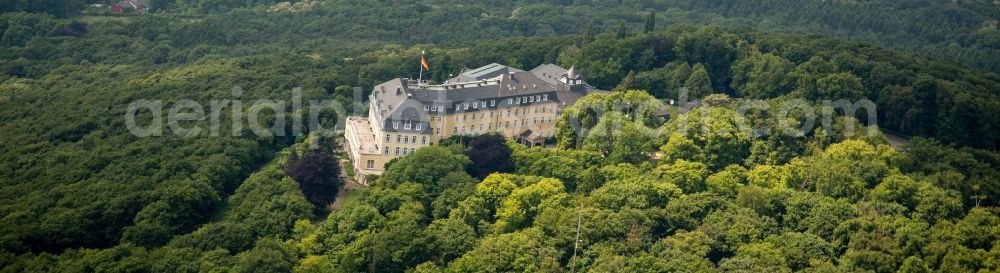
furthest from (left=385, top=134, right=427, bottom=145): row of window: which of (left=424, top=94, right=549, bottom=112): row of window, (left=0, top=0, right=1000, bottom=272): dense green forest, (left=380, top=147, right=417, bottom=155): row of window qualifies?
(left=0, top=0, right=1000, bottom=272): dense green forest

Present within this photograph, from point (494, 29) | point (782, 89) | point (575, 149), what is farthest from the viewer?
point (494, 29)

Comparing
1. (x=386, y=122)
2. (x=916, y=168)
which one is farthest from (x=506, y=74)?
(x=916, y=168)

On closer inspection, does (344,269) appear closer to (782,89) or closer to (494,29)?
(782,89)

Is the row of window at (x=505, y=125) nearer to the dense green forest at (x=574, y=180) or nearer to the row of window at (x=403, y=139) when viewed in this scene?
the dense green forest at (x=574, y=180)

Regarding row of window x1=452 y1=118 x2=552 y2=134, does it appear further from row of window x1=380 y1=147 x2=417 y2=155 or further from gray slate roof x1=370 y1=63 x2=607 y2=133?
row of window x1=380 y1=147 x2=417 y2=155

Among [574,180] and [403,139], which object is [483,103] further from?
[574,180]

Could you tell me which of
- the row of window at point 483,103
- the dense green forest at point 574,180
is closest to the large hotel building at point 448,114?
the row of window at point 483,103

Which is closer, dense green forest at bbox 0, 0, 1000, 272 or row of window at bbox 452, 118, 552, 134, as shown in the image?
dense green forest at bbox 0, 0, 1000, 272
